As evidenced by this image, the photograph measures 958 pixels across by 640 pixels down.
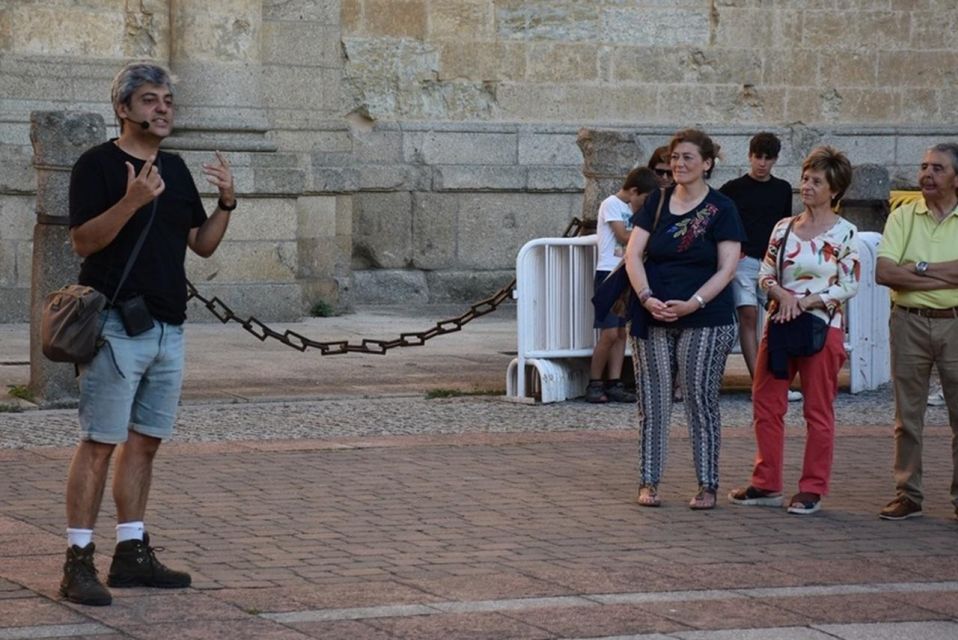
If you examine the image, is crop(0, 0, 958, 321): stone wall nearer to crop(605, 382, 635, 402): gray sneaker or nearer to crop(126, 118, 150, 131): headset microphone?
crop(605, 382, 635, 402): gray sneaker

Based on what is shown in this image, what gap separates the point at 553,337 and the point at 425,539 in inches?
185

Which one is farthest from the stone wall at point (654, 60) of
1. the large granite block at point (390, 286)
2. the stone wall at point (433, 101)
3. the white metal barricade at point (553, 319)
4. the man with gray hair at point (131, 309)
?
the man with gray hair at point (131, 309)

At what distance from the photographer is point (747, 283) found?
41.7ft

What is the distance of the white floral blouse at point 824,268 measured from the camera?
9188 millimetres

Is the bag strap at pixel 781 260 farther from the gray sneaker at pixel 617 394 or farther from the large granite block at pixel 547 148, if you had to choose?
the large granite block at pixel 547 148

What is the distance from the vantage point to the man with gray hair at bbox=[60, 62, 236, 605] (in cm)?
693

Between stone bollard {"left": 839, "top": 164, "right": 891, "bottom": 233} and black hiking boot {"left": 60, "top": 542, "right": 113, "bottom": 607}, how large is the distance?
8.61 m

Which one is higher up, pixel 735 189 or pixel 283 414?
pixel 735 189

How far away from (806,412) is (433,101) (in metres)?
10.4

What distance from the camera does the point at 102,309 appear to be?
693cm

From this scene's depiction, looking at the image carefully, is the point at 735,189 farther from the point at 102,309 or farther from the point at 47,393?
the point at 102,309

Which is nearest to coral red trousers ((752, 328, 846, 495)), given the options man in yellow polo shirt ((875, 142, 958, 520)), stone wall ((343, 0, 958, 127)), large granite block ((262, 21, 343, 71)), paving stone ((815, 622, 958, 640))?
man in yellow polo shirt ((875, 142, 958, 520))

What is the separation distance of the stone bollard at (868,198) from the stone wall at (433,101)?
483 centimetres

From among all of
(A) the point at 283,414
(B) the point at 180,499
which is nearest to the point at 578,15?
(A) the point at 283,414
